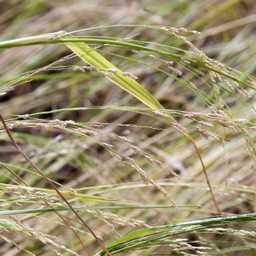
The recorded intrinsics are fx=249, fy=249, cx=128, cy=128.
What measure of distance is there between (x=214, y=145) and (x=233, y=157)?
114 mm

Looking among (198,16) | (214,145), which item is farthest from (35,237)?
(198,16)

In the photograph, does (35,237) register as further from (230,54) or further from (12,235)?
(230,54)

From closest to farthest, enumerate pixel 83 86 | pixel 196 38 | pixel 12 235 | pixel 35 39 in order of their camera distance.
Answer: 1. pixel 35 39
2. pixel 12 235
3. pixel 83 86
4. pixel 196 38

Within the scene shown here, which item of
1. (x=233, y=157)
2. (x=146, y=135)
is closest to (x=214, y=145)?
(x=233, y=157)

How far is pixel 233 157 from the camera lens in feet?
4.25

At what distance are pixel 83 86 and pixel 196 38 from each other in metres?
0.91

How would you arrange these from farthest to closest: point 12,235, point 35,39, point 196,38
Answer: point 196,38
point 12,235
point 35,39

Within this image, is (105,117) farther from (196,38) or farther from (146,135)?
(196,38)

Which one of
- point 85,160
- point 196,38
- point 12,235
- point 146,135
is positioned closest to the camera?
point 12,235

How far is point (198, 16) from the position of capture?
1880 millimetres

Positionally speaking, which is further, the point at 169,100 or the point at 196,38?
the point at 196,38

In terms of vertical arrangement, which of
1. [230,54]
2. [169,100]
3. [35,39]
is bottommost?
[169,100]

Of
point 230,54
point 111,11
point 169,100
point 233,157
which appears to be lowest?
point 233,157

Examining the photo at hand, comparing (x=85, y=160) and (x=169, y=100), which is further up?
(x=169, y=100)
